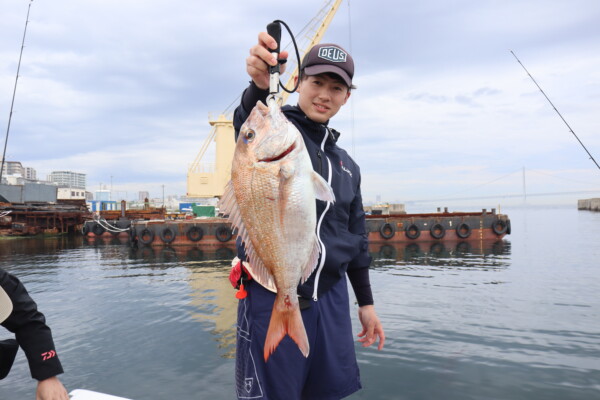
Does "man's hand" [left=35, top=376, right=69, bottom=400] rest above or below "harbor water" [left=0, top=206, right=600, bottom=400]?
above

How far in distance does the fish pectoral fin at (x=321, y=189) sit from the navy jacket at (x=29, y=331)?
1.95 metres

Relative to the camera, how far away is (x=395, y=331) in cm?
796

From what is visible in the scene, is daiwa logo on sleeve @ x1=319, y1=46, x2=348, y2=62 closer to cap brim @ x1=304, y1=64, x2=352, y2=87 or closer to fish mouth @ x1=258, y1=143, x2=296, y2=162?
cap brim @ x1=304, y1=64, x2=352, y2=87

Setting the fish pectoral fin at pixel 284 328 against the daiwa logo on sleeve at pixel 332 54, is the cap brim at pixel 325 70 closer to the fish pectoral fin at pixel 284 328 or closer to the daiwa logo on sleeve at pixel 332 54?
the daiwa logo on sleeve at pixel 332 54

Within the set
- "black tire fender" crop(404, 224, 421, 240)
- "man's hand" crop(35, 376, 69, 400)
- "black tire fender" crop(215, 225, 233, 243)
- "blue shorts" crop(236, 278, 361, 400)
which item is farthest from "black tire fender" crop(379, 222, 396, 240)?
"man's hand" crop(35, 376, 69, 400)

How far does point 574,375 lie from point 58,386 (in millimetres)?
7228

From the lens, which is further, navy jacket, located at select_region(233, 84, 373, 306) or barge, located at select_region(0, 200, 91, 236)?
barge, located at select_region(0, 200, 91, 236)

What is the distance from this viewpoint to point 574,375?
5828 mm

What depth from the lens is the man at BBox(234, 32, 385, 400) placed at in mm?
2012

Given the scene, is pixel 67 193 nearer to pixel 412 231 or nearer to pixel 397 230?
pixel 397 230

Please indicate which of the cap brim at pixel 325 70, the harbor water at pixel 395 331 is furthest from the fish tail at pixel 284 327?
the harbor water at pixel 395 331

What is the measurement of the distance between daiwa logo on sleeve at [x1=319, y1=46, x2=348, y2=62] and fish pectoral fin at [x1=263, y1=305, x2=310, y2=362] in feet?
4.96

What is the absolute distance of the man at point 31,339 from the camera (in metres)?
2.23

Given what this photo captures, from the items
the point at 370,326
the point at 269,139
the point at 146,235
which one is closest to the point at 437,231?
the point at 146,235
